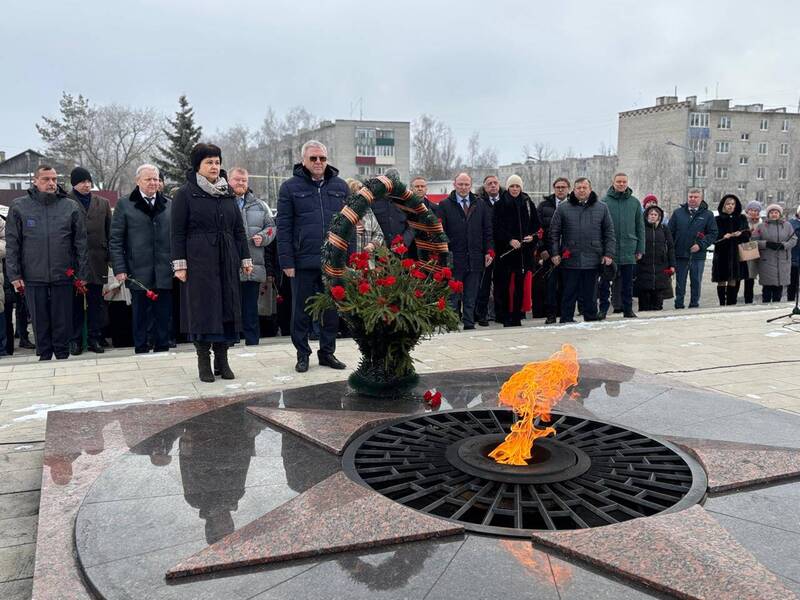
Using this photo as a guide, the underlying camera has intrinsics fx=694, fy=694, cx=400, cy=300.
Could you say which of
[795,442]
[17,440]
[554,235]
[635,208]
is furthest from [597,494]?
[635,208]

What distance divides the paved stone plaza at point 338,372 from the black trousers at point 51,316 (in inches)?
9.9

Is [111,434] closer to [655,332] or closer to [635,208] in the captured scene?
[655,332]

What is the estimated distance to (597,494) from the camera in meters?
2.60

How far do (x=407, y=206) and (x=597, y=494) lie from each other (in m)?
2.40

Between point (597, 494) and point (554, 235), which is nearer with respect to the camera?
point (597, 494)

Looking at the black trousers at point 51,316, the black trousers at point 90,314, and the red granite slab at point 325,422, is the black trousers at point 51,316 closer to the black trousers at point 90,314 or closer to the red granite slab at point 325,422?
the black trousers at point 90,314

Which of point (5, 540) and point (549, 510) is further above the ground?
point (549, 510)

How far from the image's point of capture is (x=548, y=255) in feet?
29.7

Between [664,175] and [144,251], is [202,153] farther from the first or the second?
[664,175]

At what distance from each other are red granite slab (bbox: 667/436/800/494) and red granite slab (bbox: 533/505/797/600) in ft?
1.42

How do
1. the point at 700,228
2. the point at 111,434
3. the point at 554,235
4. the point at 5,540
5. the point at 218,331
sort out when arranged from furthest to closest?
the point at 700,228 < the point at 554,235 < the point at 218,331 < the point at 111,434 < the point at 5,540

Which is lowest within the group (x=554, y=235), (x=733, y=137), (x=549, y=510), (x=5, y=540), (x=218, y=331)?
(x=5, y=540)

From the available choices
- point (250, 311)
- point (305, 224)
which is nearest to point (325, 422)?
point (305, 224)

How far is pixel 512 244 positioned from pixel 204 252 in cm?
442
